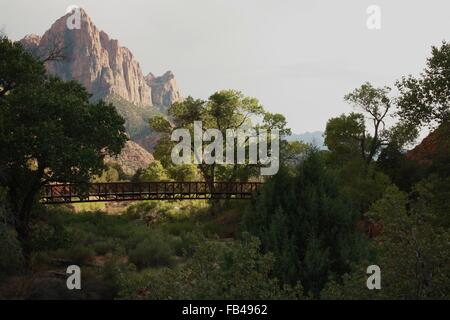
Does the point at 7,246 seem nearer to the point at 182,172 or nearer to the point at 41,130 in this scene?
the point at 41,130

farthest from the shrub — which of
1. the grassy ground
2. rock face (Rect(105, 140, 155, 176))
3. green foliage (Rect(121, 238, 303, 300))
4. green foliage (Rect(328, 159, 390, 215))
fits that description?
rock face (Rect(105, 140, 155, 176))

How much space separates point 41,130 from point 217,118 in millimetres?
26842

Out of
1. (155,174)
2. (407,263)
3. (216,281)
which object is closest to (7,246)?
(216,281)

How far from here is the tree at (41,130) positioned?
17250mm

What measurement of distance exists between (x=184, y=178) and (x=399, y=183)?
2619 centimetres

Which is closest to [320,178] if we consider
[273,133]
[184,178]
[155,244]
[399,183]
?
[155,244]

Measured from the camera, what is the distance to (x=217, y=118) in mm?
43062

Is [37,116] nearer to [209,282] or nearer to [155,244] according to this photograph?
[155,244]

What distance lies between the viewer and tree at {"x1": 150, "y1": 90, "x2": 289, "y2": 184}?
42.7 meters

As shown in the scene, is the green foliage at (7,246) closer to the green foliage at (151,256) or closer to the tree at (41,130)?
the tree at (41,130)

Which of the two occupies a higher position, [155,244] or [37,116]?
[37,116]

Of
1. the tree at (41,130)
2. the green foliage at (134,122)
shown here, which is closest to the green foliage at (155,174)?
the tree at (41,130)

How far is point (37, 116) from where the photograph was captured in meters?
17.8

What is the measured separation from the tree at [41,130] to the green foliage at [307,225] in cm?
805
